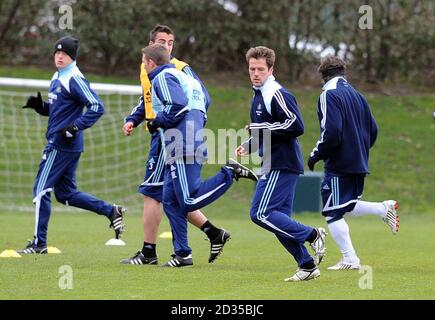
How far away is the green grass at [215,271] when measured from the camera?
7.66m

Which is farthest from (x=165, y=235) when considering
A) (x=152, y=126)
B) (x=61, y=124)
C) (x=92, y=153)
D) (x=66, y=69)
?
(x=92, y=153)

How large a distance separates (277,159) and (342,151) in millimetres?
1197

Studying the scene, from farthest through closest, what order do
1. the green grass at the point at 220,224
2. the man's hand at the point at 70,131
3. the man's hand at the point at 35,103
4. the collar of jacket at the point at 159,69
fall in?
the man's hand at the point at 35,103 < the man's hand at the point at 70,131 < the collar of jacket at the point at 159,69 < the green grass at the point at 220,224

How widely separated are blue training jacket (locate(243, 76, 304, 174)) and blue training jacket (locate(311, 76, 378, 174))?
2.52 feet

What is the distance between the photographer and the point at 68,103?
11148 mm

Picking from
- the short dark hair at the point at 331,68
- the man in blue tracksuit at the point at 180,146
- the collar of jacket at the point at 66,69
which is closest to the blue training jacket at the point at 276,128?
the man in blue tracksuit at the point at 180,146

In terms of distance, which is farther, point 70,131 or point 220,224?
point 220,224

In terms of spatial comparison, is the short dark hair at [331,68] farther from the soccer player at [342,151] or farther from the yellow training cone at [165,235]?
the yellow training cone at [165,235]

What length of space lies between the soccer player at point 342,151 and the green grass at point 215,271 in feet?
1.69

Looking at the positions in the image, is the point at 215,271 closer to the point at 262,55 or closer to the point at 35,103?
the point at 262,55

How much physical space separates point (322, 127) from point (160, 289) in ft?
8.75

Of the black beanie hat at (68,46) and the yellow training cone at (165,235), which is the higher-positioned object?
the black beanie hat at (68,46)

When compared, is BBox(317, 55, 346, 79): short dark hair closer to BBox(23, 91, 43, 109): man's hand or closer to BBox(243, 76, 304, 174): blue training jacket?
BBox(243, 76, 304, 174): blue training jacket

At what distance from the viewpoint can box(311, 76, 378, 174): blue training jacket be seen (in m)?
9.56
